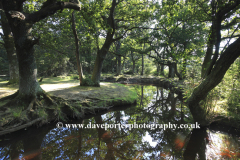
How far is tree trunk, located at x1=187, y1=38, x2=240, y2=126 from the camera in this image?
10.7 feet

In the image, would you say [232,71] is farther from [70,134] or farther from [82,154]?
[70,134]

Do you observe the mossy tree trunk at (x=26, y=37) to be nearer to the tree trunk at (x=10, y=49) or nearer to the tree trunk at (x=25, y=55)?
the tree trunk at (x=25, y=55)

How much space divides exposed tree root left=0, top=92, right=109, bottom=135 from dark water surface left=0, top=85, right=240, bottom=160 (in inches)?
13.3

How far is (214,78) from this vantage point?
12.2 feet

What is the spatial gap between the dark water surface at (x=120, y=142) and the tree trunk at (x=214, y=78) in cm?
73

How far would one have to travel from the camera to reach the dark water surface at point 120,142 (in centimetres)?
347

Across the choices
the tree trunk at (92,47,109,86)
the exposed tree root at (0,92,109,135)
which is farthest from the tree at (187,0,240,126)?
the tree trunk at (92,47,109,86)

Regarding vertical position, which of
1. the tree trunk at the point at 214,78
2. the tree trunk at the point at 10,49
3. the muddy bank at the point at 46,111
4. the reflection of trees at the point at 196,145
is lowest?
the reflection of trees at the point at 196,145

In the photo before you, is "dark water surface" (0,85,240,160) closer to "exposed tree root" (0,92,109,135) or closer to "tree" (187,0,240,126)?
"exposed tree root" (0,92,109,135)

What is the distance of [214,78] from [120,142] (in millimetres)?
3621

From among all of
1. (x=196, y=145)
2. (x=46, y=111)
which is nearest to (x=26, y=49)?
(x=46, y=111)

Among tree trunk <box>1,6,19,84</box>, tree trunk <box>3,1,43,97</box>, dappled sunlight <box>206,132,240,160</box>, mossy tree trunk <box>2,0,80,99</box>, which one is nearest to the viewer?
dappled sunlight <box>206,132,240,160</box>

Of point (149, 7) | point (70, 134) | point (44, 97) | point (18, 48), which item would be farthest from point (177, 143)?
point (149, 7)

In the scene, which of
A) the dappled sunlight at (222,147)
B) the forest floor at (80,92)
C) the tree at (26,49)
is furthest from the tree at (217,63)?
the tree at (26,49)
